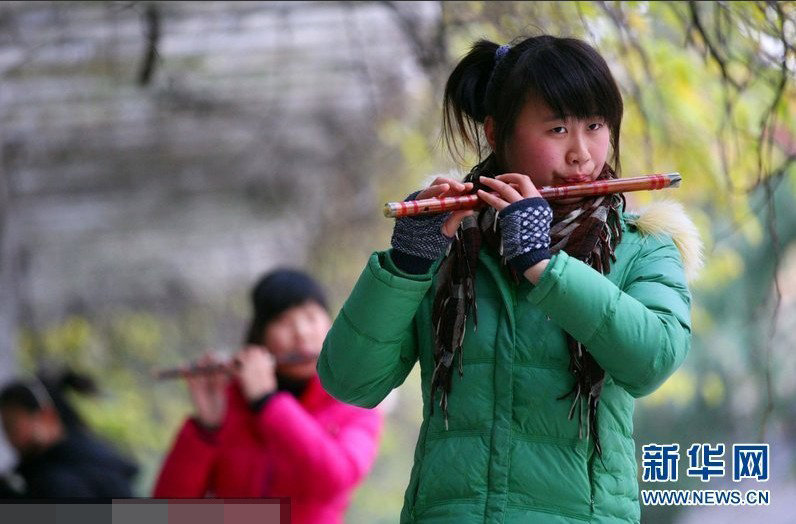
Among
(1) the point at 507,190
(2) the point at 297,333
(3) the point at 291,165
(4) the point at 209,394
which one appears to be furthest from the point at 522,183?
(3) the point at 291,165

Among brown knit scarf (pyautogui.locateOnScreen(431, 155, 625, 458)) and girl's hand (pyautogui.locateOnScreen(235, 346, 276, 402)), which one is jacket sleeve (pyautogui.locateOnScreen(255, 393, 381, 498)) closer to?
girl's hand (pyautogui.locateOnScreen(235, 346, 276, 402))

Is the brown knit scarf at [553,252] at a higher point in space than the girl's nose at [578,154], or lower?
lower

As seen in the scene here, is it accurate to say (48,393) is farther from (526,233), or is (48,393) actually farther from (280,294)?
(526,233)

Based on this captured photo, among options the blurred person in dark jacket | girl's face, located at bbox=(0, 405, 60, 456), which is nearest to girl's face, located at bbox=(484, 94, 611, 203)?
the blurred person in dark jacket

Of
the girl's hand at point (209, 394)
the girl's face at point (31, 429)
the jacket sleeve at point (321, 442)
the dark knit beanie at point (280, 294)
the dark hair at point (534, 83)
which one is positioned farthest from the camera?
the girl's face at point (31, 429)

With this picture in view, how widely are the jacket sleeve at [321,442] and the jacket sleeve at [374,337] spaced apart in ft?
6.65

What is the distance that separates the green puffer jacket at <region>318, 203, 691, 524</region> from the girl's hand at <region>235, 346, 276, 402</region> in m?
2.47

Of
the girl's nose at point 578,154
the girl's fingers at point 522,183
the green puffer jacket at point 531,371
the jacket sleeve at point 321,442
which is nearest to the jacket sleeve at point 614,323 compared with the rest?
the green puffer jacket at point 531,371

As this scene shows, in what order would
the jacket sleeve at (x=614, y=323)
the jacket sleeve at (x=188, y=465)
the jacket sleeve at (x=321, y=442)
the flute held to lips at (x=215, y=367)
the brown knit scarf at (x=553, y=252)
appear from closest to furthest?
1. the jacket sleeve at (x=614, y=323)
2. the brown knit scarf at (x=553, y=252)
3. the jacket sleeve at (x=321, y=442)
4. the jacket sleeve at (x=188, y=465)
5. the flute held to lips at (x=215, y=367)

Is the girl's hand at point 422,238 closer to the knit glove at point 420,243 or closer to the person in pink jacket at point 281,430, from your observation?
the knit glove at point 420,243

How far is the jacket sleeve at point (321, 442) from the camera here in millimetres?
4504

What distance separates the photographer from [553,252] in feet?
7.66

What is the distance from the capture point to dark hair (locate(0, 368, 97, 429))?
6.79 m

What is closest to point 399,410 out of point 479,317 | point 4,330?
point 4,330
